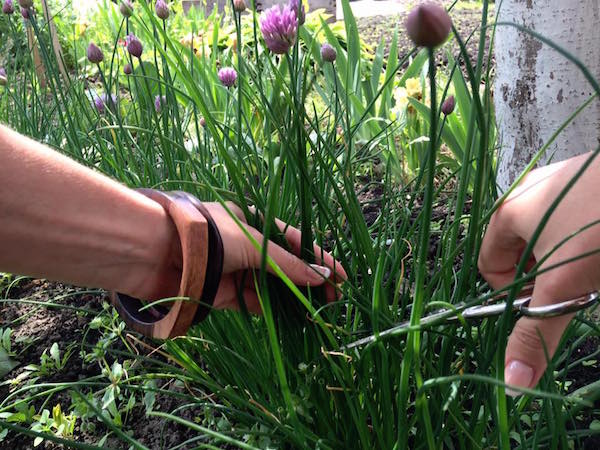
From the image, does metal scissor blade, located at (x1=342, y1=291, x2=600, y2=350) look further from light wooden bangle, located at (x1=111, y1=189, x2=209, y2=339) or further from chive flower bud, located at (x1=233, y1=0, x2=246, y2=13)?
chive flower bud, located at (x1=233, y1=0, x2=246, y2=13)

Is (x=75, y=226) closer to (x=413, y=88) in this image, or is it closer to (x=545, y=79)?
(x=545, y=79)

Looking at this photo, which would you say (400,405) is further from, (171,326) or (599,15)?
(599,15)

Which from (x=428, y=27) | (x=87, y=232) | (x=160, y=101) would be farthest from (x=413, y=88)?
(x=428, y=27)

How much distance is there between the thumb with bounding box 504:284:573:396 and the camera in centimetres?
61

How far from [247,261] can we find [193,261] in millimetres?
78

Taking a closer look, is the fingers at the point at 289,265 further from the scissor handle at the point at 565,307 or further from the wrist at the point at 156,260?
the scissor handle at the point at 565,307

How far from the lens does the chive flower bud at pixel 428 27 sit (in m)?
0.41

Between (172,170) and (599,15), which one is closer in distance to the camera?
(172,170)

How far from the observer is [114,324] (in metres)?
1.43

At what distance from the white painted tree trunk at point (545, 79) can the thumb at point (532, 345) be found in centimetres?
87

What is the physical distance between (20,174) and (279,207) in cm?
51

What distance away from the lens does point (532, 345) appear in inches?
24.7

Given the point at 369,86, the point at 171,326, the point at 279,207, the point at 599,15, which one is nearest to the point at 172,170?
the point at 279,207

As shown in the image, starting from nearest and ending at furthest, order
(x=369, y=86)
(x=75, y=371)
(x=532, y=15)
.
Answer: (x=75, y=371) < (x=532, y=15) < (x=369, y=86)
